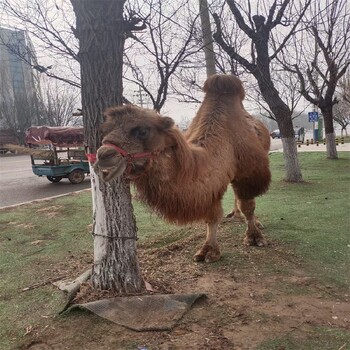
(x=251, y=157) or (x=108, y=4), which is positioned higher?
(x=108, y=4)

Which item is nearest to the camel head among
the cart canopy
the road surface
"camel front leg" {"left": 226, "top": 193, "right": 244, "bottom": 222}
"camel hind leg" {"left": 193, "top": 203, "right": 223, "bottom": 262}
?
"camel hind leg" {"left": 193, "top": 203, "right": 223, "bottom": 262}

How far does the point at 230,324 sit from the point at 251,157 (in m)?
2.21

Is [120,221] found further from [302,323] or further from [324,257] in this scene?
[324,257]

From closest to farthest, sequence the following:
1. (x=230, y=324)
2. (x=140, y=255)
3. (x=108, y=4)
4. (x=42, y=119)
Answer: (x=230, y=324) → (x=108, y=4) → (x=140, y=255) → (x=42, y=119)

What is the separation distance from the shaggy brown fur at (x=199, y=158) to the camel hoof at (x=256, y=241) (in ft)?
0.04

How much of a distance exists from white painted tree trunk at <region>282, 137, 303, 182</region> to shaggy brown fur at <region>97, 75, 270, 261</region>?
575 centimetres

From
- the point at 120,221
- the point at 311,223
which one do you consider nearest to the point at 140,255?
the point at 120,221

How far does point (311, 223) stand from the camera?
637cm

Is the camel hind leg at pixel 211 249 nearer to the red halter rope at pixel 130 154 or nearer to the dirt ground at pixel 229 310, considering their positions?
the dirt ground at pixel 229 310

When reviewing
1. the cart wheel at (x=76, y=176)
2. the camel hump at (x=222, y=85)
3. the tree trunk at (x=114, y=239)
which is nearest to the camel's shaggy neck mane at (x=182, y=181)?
the tree trunk at (x=114, y=239)

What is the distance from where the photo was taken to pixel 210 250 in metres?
4.86

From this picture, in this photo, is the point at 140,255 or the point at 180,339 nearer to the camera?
the point at 180,339

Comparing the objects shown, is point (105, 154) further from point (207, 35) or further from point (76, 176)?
point (76, 176)

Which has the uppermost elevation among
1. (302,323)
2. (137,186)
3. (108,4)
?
(108,4)
